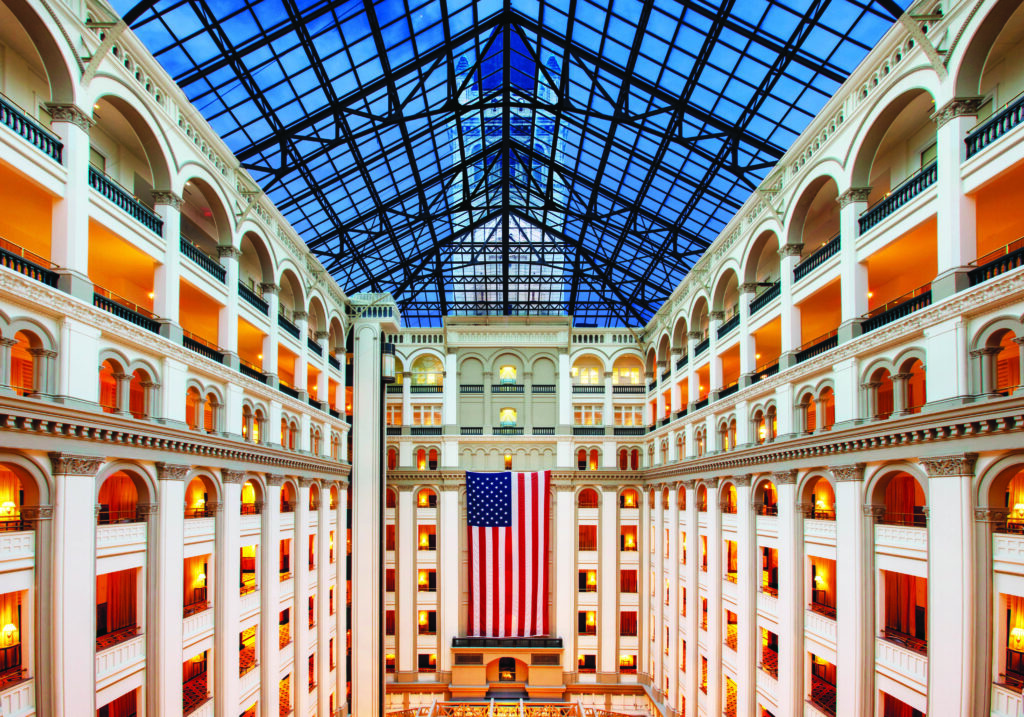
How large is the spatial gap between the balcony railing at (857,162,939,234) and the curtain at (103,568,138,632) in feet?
86.8

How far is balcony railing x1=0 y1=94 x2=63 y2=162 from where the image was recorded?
14.9 metres

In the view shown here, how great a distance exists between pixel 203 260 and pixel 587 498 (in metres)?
33.7

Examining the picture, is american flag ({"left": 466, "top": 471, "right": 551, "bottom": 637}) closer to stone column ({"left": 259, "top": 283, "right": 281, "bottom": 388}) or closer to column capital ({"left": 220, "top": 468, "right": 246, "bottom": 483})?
stone column ({"left": 259, "top": 283, "right": 281, "bottom": 388})

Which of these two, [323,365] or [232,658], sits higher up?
[323,365]

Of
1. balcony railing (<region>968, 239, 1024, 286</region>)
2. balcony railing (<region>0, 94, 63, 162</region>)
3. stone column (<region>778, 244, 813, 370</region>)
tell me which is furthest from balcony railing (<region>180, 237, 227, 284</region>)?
balcony railing (<region>968, 239, 1024, 286</region>)

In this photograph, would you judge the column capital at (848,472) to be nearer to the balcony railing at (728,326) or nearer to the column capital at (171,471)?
the balcony railing at (728,326)

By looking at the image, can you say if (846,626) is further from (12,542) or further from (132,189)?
(132,189)

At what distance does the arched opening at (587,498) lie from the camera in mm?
49312

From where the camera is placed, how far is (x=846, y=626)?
2084 centimetres

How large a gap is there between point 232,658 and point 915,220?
27166 millimetres

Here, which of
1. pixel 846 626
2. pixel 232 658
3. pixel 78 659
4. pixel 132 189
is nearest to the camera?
pixel 78 659

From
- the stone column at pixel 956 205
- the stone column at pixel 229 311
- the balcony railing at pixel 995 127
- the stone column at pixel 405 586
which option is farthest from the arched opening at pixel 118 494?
the balcony railing at pixel 995 127

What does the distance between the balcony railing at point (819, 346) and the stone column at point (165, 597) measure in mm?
22406

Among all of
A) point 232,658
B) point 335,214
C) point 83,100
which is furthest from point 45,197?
point 335,214
